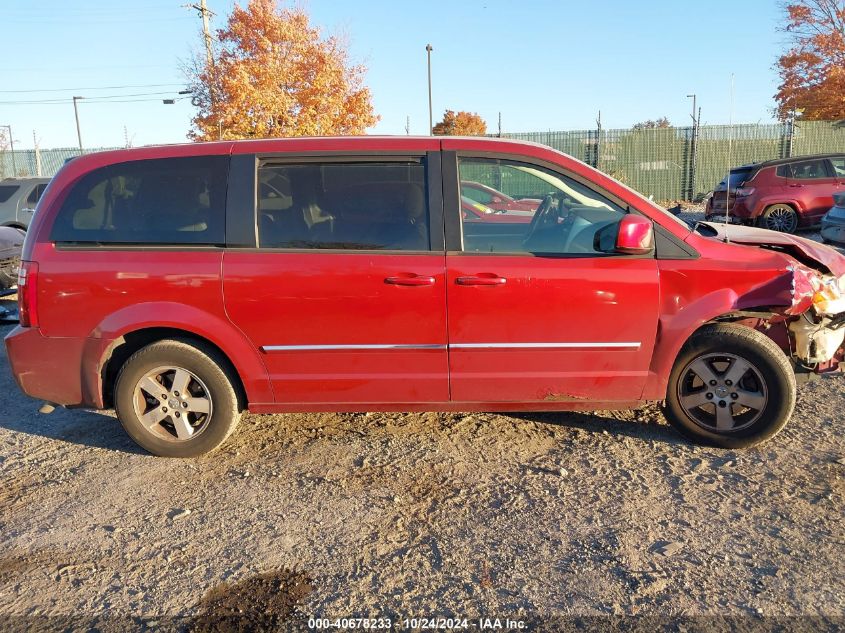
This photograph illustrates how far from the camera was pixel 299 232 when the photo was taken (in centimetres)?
374

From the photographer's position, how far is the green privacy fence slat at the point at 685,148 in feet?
74.0

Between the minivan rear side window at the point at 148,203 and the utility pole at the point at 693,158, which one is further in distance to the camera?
the utility pole at the point at 693,158

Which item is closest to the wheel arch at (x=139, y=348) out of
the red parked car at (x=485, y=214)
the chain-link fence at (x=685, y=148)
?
the red parked car at (x=485, y=214)

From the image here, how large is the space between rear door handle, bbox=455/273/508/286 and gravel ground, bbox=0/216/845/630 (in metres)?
1.07

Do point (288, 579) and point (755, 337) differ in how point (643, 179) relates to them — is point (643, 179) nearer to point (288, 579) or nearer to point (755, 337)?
point (755, 337)

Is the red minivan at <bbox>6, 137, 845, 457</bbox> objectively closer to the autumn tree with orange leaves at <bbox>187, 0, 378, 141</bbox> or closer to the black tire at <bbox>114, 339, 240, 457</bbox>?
the black tire at <bbox>114, 339, 240, 457</bbox>

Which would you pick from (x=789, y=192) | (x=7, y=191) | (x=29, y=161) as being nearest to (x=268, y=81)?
(x=7, y=191)

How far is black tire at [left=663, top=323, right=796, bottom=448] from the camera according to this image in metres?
3.69

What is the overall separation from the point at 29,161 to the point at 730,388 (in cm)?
3787

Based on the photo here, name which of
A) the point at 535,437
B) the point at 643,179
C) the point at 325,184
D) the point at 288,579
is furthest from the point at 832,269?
the point at 643,179

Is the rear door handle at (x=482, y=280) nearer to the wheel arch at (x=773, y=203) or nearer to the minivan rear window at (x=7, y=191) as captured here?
the wheel arch at (x=773, y=203)

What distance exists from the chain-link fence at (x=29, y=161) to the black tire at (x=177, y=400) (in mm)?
33114

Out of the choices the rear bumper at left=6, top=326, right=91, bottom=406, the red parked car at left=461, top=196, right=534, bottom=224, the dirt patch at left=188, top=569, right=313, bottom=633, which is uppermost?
the red parked car at left=461, top=196, right=534, bottom=224

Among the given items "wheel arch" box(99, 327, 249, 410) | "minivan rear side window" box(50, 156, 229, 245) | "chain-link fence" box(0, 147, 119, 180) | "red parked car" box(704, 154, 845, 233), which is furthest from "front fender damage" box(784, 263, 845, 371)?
"chain-link fence" box(0, 147, 119, 180)
